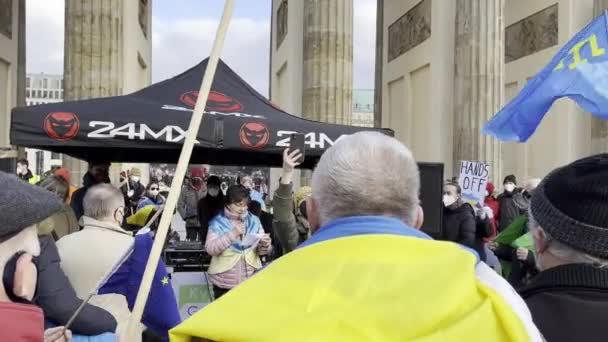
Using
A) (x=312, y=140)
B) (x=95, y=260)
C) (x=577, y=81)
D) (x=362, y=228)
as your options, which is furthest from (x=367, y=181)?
(x=312, y=140)

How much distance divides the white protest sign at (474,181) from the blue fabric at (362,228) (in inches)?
266

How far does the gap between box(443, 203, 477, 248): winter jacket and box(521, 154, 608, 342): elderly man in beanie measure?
567 centimetres

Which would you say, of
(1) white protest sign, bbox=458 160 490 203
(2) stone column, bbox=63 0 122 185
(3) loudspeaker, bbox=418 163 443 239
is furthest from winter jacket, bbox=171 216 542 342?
(2) stone column, bbox=63 0 122 185

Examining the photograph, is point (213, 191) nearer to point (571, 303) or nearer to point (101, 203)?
point (101, 203)

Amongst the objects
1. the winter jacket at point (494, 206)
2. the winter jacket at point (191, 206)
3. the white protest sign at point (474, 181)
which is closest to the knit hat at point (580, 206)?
the white protest sign at point (474, 181)

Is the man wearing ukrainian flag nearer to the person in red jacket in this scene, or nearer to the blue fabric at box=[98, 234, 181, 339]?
the blue fabric at box=[98, 234, 181, 339]

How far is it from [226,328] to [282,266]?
0.19m

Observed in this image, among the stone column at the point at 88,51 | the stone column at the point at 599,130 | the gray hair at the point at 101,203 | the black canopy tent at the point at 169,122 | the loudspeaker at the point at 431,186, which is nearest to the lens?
the gray hair at the point at 101,203

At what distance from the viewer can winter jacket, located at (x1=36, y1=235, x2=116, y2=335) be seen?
9.78 ft

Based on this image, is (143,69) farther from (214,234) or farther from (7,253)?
(7,253)

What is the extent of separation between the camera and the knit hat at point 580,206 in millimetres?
1583

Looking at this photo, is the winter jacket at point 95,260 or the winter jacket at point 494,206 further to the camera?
the winter jacket at point 494,206

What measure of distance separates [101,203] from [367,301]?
2677 millimetres

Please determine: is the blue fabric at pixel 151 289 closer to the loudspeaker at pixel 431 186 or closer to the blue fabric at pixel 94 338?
the blue fabric at pixel 94 338
